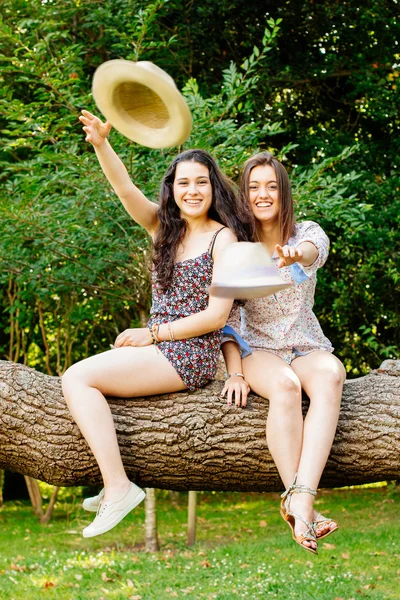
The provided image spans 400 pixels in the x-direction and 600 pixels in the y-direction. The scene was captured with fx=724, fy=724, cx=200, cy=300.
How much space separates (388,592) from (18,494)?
5.77m

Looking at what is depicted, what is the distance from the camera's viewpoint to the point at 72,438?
269cm

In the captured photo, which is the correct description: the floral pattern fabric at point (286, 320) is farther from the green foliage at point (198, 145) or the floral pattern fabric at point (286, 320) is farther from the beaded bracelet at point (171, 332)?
the green foliage at point (198, 145)

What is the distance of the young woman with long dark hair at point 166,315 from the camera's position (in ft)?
8.45

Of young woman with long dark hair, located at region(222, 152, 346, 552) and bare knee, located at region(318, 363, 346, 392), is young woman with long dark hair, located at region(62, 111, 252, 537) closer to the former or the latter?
young woman with long dark hair, located at region(222, 152, 346, 552)

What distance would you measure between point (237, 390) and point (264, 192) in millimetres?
807

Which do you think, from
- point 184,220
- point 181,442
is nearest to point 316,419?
point 181,442

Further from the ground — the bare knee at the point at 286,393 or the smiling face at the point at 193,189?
the smiling face at the point at 193,189

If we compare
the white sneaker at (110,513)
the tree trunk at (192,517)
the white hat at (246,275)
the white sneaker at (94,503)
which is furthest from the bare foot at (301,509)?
the tree trunk at (192,517)

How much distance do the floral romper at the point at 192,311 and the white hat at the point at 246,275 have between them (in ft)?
2.05

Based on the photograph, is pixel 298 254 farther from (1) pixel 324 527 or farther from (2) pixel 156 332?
(1) pixel 324 527

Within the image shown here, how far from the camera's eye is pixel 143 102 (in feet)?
7.55

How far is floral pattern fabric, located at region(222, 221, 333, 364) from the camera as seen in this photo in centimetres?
294

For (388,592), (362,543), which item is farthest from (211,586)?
→ (362,543)

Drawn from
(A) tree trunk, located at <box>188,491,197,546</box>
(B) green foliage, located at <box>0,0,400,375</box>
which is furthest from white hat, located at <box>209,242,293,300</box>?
(A) tree trunk, located at <box>188,491,197,546</box>
